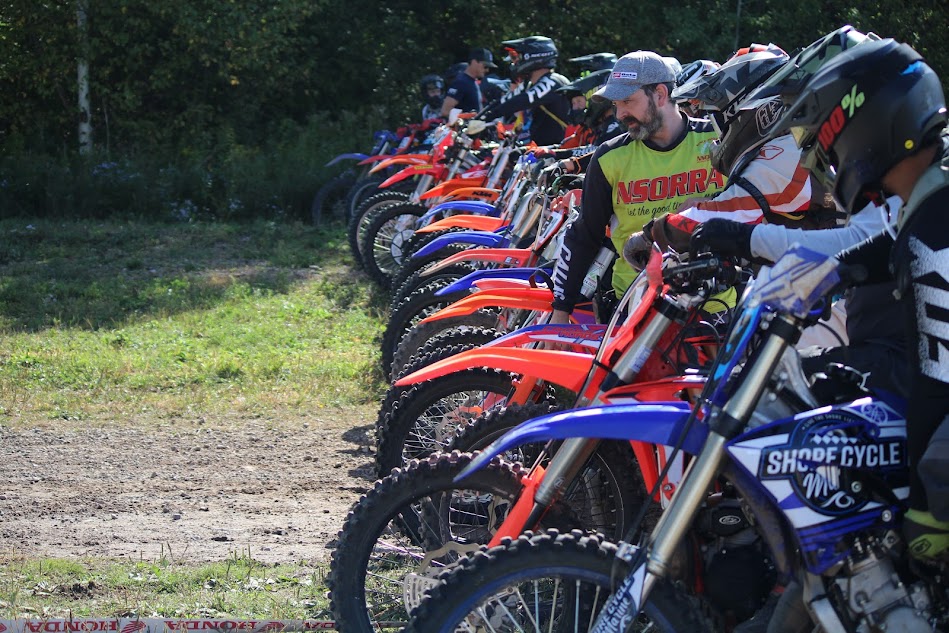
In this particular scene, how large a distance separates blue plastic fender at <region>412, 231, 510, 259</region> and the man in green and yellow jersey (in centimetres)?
187

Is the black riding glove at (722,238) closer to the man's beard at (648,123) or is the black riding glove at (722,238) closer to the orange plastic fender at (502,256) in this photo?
the man's beard at (648,123)

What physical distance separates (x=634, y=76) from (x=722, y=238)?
2212 mm

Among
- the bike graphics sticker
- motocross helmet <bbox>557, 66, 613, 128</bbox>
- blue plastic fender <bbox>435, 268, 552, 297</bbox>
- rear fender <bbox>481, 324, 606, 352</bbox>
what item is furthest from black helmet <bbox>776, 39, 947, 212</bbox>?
motocross helmet <bbox>557, 66, 613, 128</bbox>

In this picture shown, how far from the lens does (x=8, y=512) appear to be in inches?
211

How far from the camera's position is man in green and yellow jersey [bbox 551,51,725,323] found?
5031 mm

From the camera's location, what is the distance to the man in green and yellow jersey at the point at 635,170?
503cm

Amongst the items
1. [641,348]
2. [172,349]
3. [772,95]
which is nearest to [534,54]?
[172,349]

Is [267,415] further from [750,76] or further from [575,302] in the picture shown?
[750,76]

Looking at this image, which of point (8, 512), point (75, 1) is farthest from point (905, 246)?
point (75, 1)

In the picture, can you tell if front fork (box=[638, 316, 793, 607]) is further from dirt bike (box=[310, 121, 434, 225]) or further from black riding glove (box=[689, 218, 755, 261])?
dirt bike (box=[310, 121, 434, 225])

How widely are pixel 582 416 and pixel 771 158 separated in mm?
1833

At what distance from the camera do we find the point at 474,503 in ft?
12.5

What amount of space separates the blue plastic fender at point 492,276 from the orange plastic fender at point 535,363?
1.38m

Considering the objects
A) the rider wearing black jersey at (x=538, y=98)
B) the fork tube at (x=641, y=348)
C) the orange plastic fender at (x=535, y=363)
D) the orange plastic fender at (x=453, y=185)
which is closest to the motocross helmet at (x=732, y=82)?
the orange plastic fender at (x=535, y=363)
